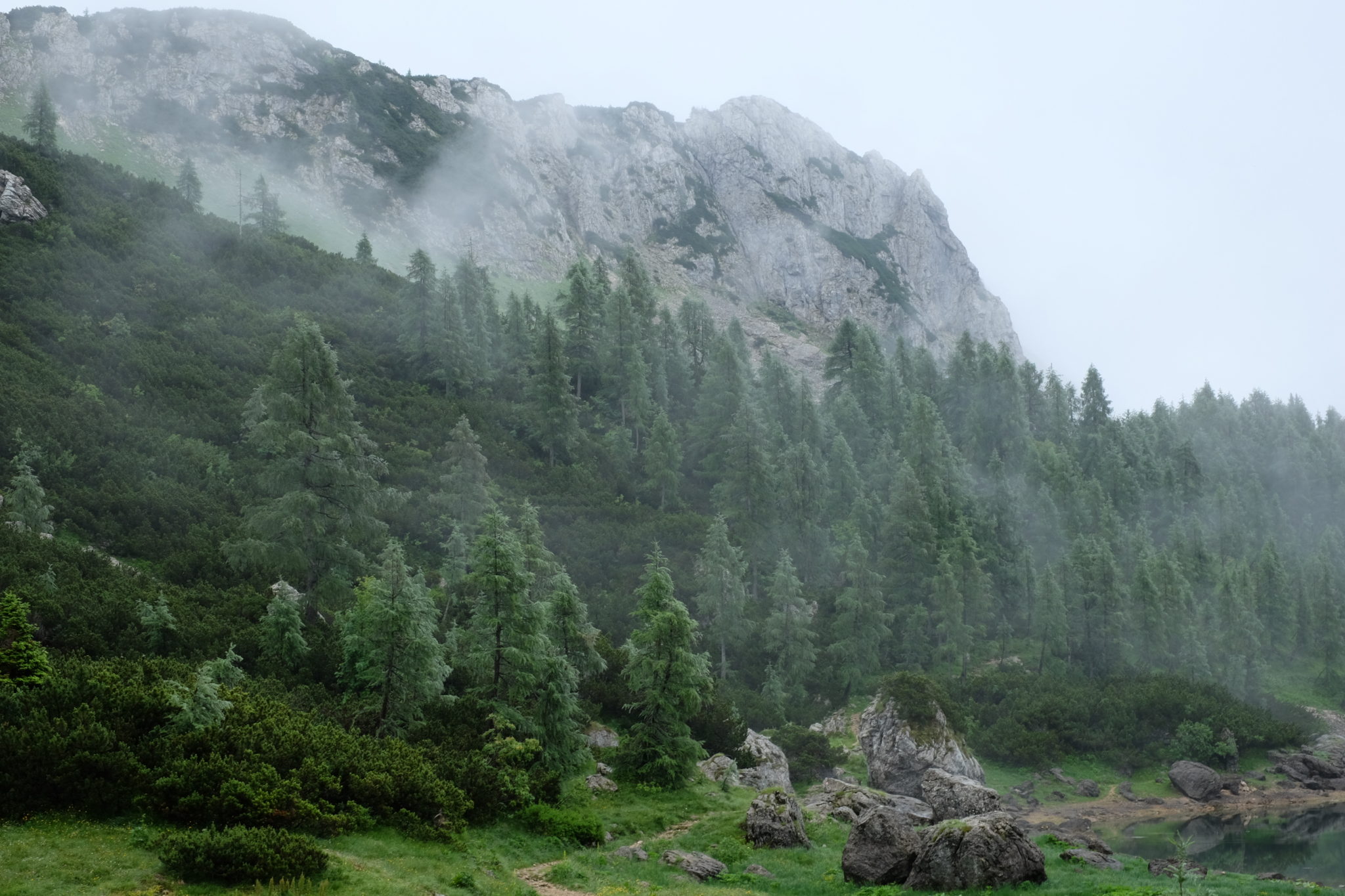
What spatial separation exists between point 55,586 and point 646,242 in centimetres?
14790

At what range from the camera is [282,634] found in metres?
25.3

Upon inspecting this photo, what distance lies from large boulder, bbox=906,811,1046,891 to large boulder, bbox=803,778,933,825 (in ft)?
21.9

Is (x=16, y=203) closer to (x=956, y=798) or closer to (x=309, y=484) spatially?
(x=309, y=484)

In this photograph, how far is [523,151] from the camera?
154500 mm

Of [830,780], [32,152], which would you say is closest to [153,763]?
[830,780]

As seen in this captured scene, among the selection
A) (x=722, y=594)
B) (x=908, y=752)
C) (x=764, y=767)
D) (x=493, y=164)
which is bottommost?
(x=908, y=752)

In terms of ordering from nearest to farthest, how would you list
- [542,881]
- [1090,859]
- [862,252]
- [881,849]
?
[542,881], [881,849], [1090,859], [862,252]

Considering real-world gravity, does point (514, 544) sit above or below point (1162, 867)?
above

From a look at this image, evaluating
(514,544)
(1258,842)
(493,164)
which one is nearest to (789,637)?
(1258,842)

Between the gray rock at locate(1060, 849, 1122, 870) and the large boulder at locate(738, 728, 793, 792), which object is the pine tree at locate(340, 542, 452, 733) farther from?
the gray rock at locate(1060, 849, 1122, 870)

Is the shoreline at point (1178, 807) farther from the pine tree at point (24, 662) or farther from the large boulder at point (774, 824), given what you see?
the pine tree at point (24, 662)

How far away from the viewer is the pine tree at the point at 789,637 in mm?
48531

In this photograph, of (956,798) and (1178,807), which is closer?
(956,798)

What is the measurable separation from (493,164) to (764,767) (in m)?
135
